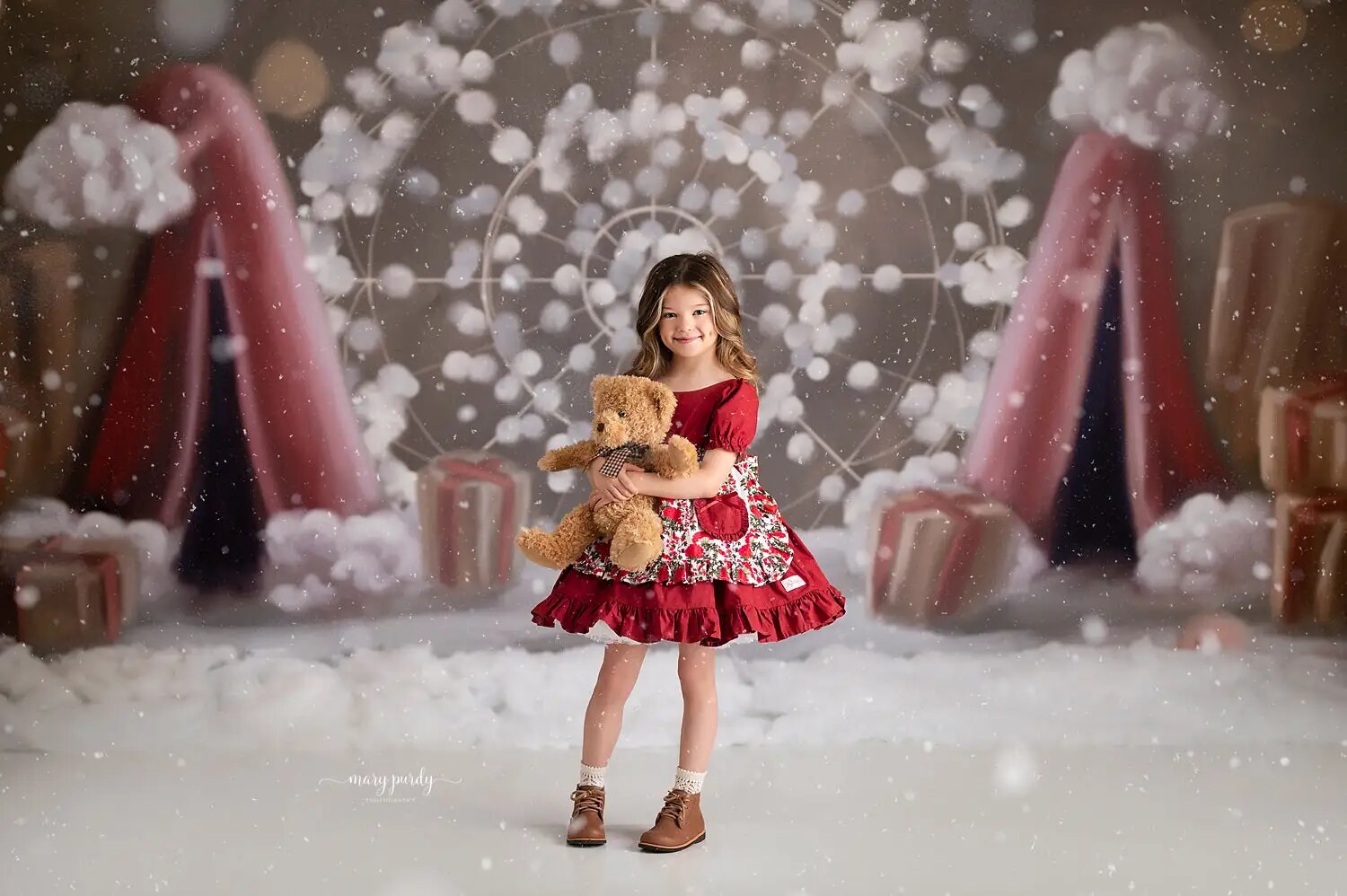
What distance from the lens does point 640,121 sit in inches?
137

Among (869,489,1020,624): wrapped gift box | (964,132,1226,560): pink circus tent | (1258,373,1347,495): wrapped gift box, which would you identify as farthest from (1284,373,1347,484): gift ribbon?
(869,489,1020,624): wrapped gift box

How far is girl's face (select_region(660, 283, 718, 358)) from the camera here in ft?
7.91

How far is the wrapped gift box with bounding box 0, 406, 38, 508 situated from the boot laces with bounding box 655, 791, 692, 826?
2032mm

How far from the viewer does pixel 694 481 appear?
232 centimetres

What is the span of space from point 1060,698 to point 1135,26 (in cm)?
179

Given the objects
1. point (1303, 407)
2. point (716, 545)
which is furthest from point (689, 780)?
point (1303, 407)

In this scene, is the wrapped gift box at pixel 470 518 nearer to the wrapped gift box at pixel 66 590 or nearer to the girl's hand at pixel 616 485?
the wrapped gift box at pixel 66 590

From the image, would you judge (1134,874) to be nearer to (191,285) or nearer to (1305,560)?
(1305,560)

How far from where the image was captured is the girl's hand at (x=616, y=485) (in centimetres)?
233

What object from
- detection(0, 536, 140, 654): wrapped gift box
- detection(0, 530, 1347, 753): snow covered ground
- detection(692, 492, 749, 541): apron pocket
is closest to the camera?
detection(692, 492, 749, 541): apron pocket

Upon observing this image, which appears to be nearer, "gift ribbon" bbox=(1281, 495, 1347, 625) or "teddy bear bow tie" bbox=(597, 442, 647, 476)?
"teddy bear bow tie" bbox=(597, 442, 647, 476)

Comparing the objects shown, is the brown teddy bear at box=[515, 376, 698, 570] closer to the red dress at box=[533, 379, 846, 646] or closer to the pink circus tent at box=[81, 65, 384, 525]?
the red dress at box=[533, 379, 846, 646]

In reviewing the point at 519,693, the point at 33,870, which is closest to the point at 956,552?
the point at 519,693

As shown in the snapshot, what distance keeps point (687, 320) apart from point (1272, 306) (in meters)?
1.93
